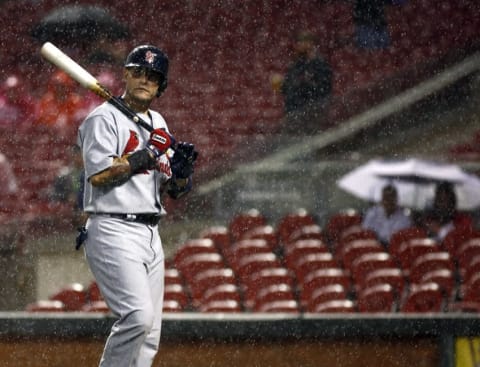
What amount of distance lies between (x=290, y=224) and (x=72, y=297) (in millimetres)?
1566

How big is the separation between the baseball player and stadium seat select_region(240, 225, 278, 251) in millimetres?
2967

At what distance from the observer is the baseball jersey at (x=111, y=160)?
4105 millimetres

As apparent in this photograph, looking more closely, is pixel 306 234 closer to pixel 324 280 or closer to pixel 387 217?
pixel 387 217

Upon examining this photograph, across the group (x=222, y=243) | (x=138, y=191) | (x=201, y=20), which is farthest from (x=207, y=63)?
(x=138, y=191)

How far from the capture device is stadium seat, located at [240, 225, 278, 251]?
23.9ft

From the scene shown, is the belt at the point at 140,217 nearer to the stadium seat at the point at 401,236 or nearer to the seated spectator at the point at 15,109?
the stadium seat at the point at 401,236

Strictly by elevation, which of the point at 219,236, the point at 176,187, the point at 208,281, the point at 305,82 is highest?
the point at 305,82

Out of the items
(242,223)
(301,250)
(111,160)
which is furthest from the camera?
(242,223)

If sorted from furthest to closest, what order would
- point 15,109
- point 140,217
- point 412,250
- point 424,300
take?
1. point 15,109
2. point 412,250
3. point 424,300
4. point 140,217

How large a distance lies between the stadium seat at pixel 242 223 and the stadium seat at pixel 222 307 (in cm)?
104

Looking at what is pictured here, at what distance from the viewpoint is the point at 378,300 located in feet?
20.5

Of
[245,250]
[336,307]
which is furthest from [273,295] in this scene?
[245,250]

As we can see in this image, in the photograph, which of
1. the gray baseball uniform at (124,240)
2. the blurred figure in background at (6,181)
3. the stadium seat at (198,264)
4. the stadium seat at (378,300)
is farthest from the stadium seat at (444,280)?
the blurred figure in background at (6,181)

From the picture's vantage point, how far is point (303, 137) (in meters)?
8.25
